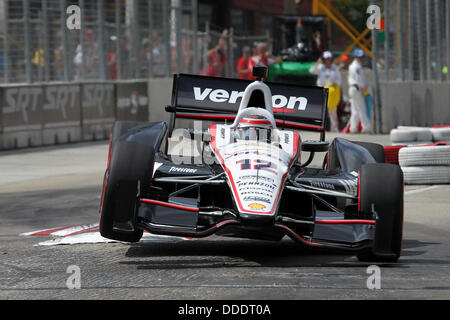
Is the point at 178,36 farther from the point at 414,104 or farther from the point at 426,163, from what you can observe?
the point at 426,163

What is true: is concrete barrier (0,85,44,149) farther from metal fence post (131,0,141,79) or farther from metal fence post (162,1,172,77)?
metal fence post (162,1,172,77)

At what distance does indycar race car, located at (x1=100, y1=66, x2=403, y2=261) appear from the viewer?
762cm

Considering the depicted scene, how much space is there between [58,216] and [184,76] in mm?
2065

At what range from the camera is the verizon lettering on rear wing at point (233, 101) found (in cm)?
1012

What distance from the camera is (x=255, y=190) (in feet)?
25.1

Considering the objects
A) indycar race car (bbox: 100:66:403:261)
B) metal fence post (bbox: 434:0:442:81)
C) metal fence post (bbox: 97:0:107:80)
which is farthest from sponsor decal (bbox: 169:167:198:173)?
metal fence post (bbox: 434:0:442:81)

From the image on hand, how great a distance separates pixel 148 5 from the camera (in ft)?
80.3

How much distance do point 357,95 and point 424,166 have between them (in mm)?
9015

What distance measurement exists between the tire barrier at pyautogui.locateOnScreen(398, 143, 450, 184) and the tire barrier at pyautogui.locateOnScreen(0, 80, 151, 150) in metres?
7.98

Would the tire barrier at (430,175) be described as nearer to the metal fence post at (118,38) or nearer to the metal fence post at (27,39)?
the metal fence post at (27,39)

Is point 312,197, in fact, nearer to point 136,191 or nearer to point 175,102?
point 136,191

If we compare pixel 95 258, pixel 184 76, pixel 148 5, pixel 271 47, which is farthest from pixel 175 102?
pixel 271 47
